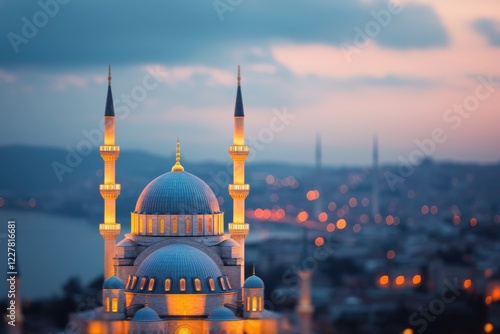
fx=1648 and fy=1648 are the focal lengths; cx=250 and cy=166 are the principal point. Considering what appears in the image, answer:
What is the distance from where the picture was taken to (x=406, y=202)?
166 feet

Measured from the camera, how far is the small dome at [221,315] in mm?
33812

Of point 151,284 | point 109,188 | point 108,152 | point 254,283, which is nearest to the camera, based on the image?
point 254,283

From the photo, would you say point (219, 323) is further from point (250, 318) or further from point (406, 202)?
point (406, 202)

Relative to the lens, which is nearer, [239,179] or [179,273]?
[179,273]

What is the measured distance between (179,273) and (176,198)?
232 centimetres

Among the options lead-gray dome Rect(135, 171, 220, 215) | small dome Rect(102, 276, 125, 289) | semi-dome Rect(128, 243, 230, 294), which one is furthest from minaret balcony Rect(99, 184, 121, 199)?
small dome Rect(102, 276, 125, 289)

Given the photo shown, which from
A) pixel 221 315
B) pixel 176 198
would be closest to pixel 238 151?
pixel 176 198

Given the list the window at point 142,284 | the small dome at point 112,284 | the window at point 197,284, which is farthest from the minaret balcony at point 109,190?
the window at point 197,284

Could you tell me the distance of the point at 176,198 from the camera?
36.6 m

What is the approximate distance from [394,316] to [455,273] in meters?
6.76

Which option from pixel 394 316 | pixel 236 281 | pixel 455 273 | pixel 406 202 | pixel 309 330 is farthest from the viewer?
pixel 406 202

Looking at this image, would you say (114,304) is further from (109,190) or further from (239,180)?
(239,180)

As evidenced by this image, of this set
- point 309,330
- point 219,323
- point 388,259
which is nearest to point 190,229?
point 219,323

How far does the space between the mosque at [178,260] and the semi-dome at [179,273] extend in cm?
2
